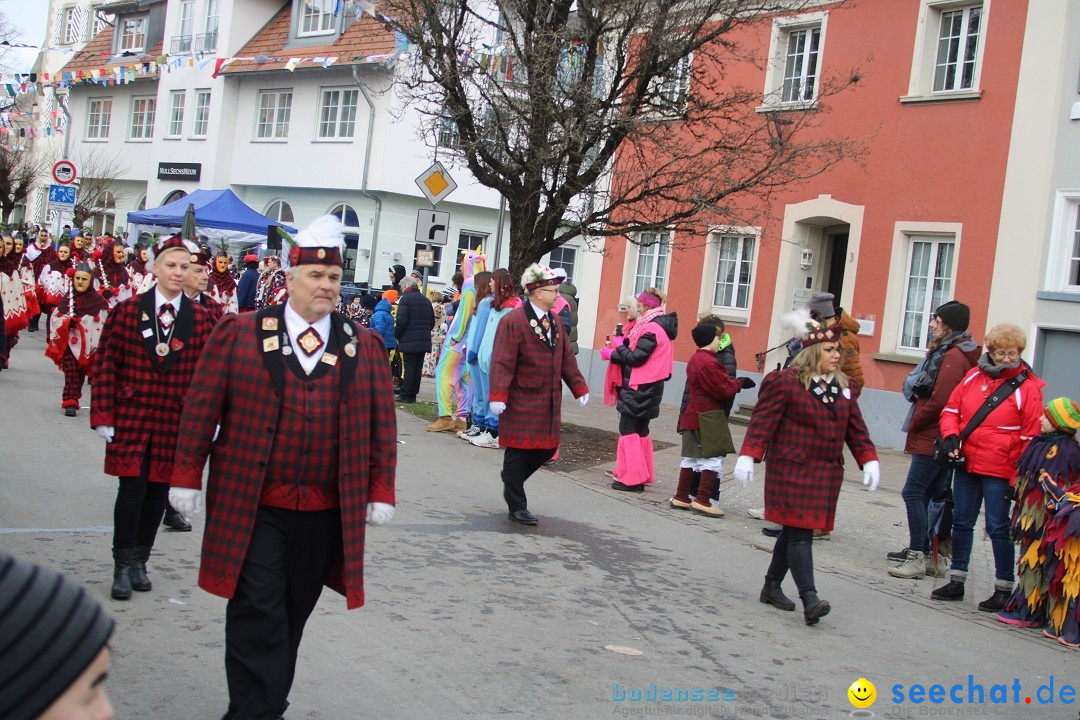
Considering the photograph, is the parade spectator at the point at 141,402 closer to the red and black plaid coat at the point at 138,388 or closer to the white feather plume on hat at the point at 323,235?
the red and black plaid coat at the point at 138,388

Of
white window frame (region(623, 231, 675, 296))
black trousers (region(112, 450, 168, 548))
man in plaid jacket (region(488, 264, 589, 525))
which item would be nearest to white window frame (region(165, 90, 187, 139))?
white window frame (region(623, 231, 675, 296))

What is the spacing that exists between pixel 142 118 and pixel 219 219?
1719cm

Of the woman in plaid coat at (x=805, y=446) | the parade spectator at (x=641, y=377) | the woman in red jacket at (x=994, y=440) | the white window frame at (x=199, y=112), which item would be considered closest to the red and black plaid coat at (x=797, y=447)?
the woman in plaid coat at (x=805, y=446)

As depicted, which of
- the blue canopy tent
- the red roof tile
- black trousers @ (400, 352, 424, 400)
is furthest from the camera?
the red roof tile

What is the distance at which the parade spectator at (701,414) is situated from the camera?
1030 centimetres

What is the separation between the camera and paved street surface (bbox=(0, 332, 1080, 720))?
505 cm

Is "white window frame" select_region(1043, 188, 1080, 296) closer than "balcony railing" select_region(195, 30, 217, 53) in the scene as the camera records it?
Yes

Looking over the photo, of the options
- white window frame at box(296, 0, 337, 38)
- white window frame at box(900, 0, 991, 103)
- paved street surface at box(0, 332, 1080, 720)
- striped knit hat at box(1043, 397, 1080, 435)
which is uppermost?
white window frame at box(296, 0, 337, 38)

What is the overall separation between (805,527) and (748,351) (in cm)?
1259

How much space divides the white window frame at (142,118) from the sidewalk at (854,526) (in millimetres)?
31852

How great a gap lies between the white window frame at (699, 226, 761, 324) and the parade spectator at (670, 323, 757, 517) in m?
8.54

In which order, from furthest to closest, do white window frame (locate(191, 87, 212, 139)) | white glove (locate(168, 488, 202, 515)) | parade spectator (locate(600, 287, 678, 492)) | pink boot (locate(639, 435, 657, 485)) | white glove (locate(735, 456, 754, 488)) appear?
white window frame (locate(191, 87, 212, 139)) < pink boot (locate(639, 435, 657, 485)) < parade spectator (locate(600, 287, 678, 492)) < white glove (locate(735, 456, 754, 488)) < white glove (locate(168, 488, 202, 515))

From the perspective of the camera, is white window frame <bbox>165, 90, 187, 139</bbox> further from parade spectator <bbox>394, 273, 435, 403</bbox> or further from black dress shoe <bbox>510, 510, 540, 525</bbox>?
black dress shoe <bbox>510, 510, 540, 525</bbox>

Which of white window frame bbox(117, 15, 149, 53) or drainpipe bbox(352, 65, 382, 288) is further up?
white window frame bbox(117, 15, 149, 53)
